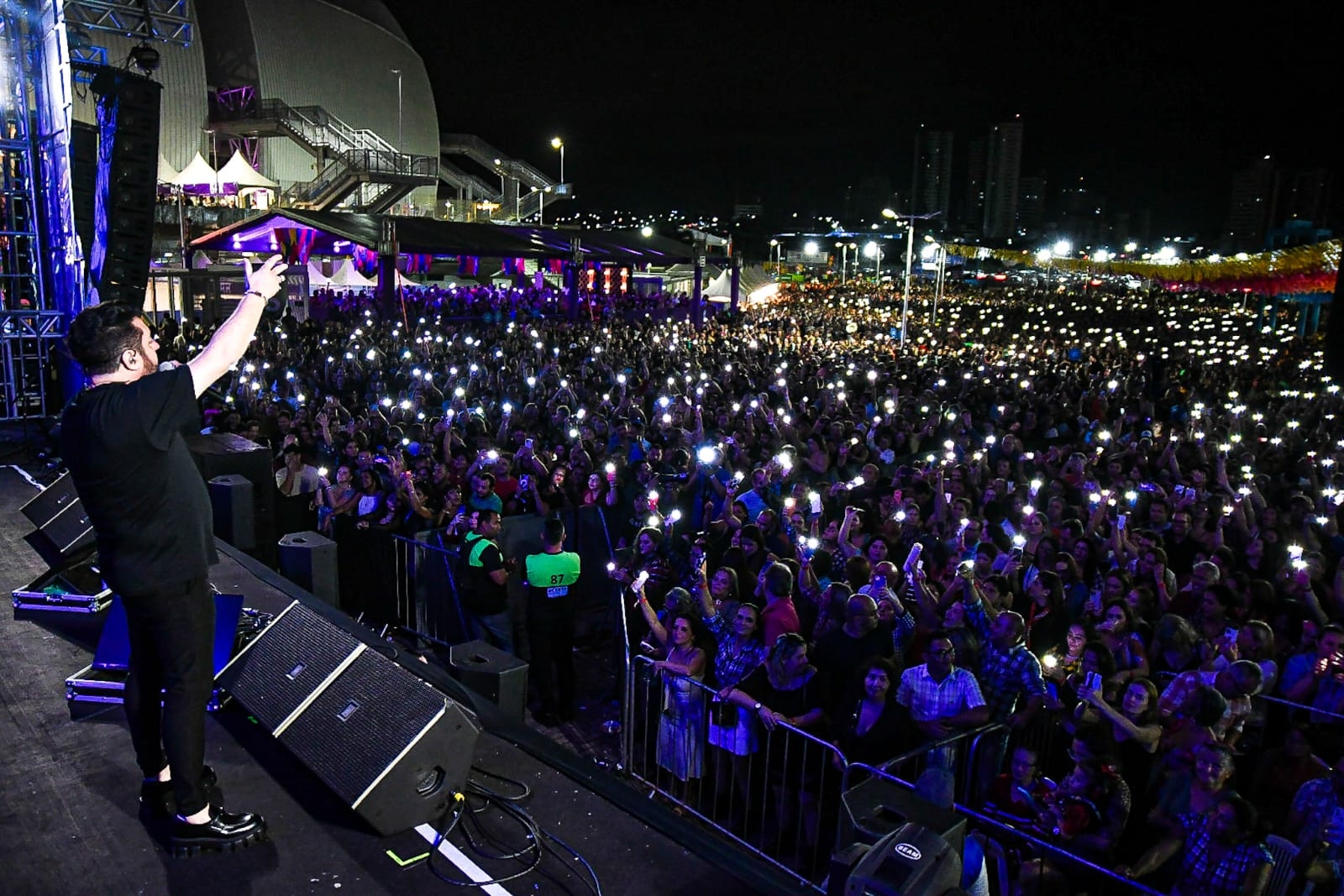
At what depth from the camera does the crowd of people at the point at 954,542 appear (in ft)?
14.7

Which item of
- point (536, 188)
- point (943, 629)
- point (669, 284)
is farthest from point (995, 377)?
point (536, 188)

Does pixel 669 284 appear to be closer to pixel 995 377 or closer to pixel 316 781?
pixel 995 377

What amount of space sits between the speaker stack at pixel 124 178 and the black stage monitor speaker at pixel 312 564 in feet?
17.2

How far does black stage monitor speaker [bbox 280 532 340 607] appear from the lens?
5.79 m

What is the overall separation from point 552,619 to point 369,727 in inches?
Answer: 146

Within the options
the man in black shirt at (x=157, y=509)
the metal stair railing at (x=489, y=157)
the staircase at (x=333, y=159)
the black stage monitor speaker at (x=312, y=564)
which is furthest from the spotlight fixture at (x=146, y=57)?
the metal stair railing at (x=489, y=157)

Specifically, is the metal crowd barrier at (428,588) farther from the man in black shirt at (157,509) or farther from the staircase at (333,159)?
the staircase at (333,159)

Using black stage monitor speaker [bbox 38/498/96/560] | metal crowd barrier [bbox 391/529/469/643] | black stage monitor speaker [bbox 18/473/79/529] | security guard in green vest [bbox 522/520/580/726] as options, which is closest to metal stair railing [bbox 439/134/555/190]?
metal crowd barrier [bbox 391/529/469/643]

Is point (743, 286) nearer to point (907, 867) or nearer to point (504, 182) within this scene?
point (504, 182)

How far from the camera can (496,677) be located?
14.0 feet

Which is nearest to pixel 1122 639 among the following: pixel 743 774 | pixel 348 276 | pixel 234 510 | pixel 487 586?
pixel 743 774

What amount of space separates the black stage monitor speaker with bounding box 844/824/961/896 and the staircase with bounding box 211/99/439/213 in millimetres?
40329

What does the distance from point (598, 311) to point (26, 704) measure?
90.3 ft

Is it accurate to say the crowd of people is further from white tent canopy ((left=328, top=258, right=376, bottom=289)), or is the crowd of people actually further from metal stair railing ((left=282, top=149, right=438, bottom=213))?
metal stair railing ((left=282, top=149, right=438, bottom=213))
